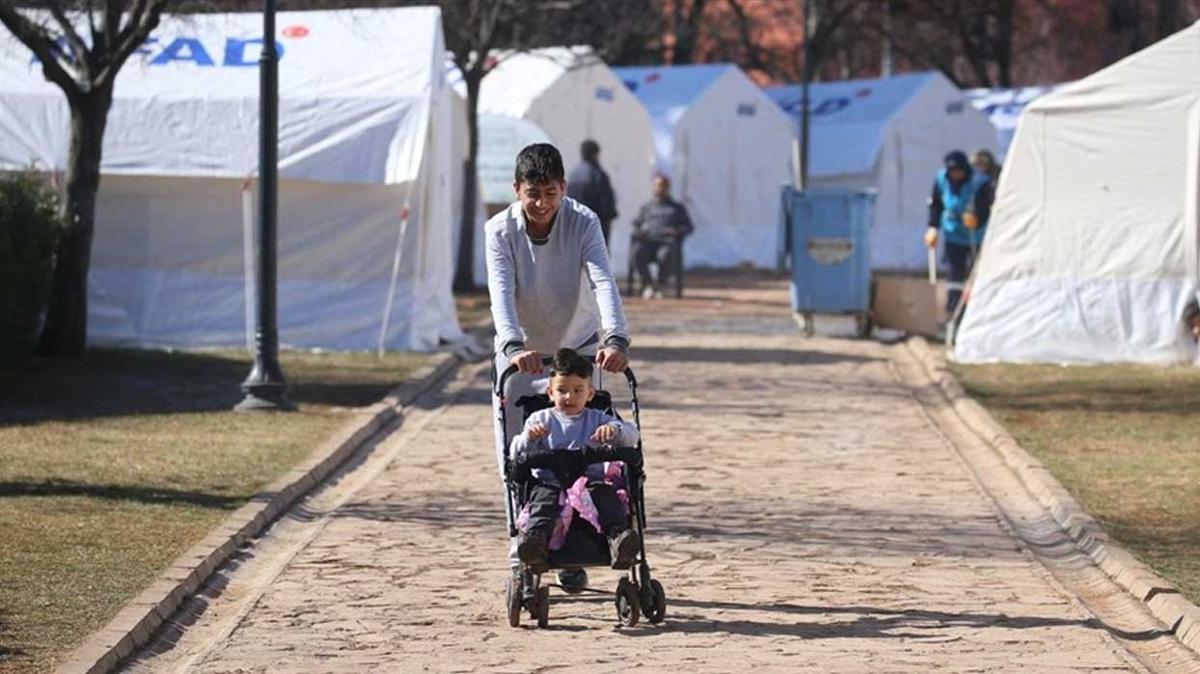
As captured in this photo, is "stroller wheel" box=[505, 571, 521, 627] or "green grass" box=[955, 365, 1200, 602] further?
"green grass" box=[955, 365, 1200, 602]

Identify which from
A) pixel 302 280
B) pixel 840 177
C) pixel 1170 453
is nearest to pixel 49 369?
pixel 302 280

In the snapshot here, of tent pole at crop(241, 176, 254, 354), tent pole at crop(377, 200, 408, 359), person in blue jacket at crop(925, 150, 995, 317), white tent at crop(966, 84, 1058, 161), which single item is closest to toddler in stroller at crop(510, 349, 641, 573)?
tent pole at crop(377, 200, 408, 359)

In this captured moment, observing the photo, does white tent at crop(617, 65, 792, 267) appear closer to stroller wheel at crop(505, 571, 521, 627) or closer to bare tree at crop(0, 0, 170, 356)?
bare tree at crop(0, 0, 170, 356)

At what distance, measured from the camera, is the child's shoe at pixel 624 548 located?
8000 millimetres

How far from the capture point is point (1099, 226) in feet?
63.8

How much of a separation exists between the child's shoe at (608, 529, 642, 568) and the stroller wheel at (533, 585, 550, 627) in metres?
0.38

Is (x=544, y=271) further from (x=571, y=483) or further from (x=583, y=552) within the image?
(x=583, y=552)

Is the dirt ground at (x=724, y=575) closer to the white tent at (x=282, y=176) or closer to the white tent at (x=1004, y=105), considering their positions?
the white tent at (x=282, y=176)

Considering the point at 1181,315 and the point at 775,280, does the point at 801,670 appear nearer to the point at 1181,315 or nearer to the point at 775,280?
the point at 1181,315

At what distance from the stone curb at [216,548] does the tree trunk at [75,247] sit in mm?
3457

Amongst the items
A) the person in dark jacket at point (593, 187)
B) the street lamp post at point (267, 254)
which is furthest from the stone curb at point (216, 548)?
the person in dark jacket at point (593, 187)

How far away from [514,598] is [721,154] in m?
29.3

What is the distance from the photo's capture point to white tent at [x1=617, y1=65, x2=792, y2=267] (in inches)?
1428

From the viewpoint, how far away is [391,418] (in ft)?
51.7
